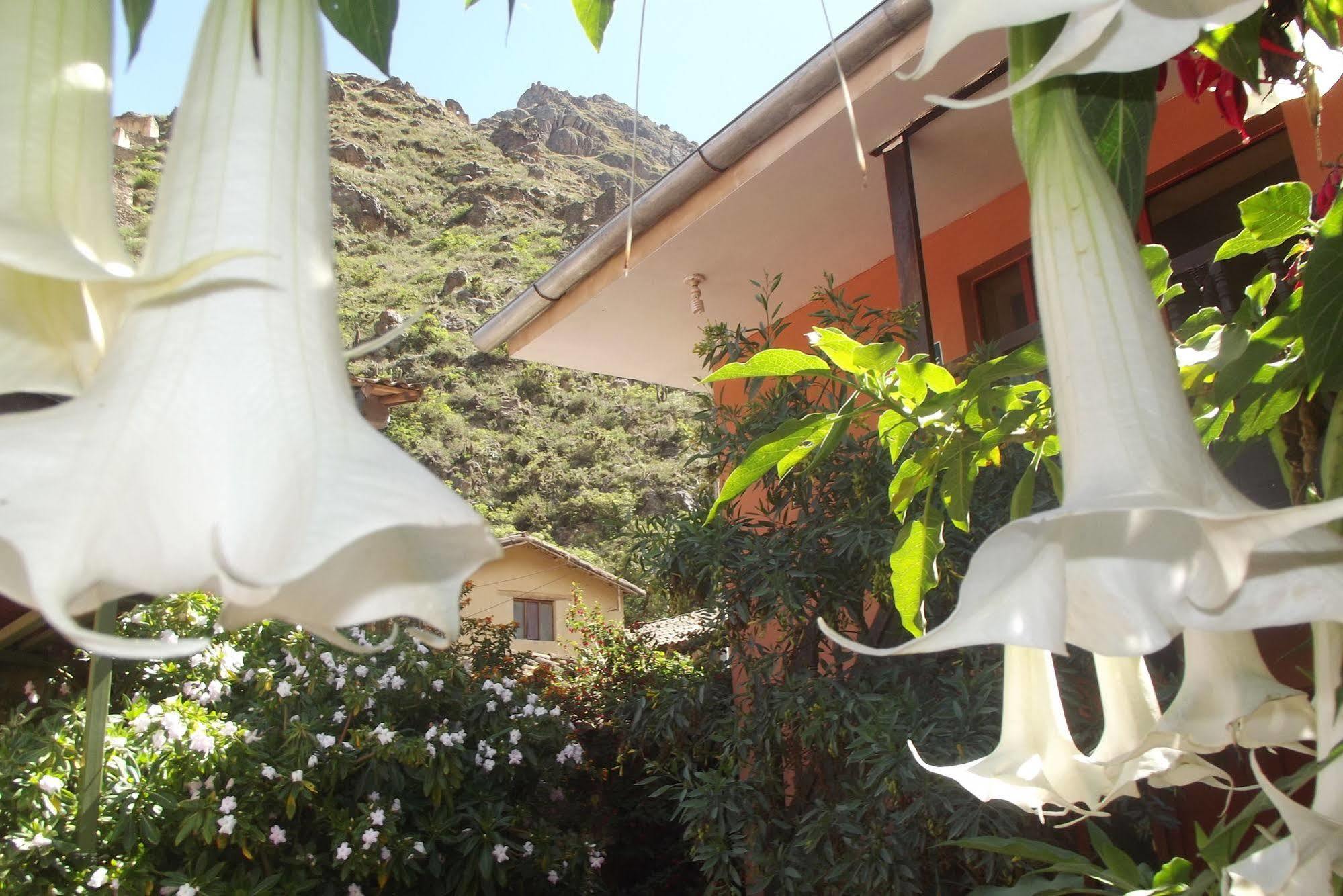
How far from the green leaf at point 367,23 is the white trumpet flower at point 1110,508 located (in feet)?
0.75

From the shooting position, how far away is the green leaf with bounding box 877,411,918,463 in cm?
86

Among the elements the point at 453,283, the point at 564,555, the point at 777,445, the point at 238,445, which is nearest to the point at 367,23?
the point at 238,445

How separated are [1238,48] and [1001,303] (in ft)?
11.3

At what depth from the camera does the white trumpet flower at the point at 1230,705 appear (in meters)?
0.43

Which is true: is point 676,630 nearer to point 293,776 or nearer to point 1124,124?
point 293,776

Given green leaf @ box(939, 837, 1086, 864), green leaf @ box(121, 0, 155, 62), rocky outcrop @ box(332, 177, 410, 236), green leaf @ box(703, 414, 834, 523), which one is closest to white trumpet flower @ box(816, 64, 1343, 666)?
green leaf @ box(121, 0, 155, 62)

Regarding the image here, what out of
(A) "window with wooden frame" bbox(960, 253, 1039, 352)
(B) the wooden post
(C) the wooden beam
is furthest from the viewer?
(A) "window with wooden frame" bbox(960, 253, 1039, 352)

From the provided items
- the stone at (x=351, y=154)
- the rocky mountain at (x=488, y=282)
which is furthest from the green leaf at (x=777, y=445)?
the stone at (x=351, y=154)

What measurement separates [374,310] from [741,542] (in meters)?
23.0

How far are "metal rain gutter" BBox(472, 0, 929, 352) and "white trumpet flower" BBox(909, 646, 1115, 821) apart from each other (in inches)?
80.3

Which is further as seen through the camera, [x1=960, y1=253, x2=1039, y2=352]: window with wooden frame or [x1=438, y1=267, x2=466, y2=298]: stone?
[x1=438, y1=267, x2=466, y2=298]: stone

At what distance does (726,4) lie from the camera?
2.60ft

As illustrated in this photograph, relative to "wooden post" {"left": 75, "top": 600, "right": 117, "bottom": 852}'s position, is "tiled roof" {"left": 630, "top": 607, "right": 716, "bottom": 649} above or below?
above

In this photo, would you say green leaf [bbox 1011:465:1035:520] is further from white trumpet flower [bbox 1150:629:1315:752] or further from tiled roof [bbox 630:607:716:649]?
tiled roof [bbox 630:607:716:649]
